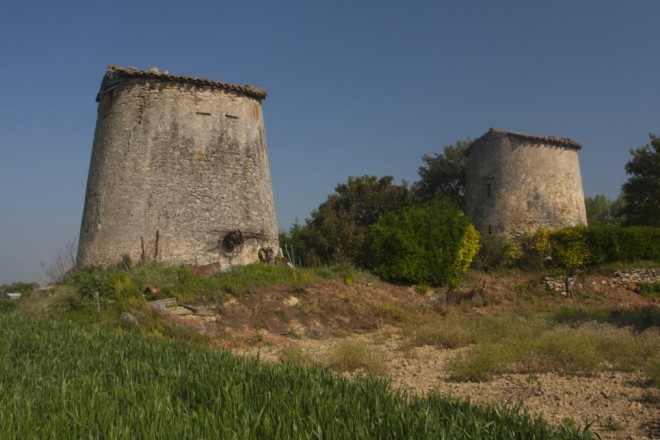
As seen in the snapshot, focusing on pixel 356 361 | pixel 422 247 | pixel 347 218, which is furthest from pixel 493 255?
pixel 356 361

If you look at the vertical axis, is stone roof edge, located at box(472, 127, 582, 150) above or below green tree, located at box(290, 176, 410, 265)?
above

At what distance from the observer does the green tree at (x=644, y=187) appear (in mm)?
27750

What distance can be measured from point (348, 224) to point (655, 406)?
22151mm

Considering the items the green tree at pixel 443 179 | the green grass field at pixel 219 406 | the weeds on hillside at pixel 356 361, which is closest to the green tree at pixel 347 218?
the green tree at pixel 443 179

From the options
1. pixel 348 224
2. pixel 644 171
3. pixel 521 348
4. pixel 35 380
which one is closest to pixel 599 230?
pixel 644 171

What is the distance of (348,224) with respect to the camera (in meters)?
29.2

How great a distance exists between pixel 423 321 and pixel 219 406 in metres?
13.9

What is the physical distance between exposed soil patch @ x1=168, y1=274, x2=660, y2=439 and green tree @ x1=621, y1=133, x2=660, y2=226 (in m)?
8.18

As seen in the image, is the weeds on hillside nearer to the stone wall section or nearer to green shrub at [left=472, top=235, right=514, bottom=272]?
the stone wall section

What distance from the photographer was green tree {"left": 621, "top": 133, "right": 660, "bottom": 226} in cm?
2775

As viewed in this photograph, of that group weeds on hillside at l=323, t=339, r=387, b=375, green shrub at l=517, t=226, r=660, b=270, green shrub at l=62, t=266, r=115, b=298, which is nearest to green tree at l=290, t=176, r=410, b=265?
green shrub at l=517, t=226, r=660, b=270

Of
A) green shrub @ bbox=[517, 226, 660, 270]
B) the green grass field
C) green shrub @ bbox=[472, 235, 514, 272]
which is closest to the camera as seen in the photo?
the green grass field

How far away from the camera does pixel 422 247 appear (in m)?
22.1

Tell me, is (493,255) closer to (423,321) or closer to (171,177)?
(423,321)
